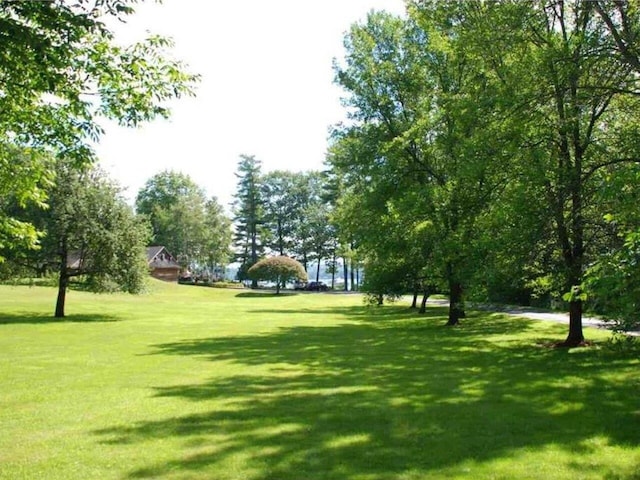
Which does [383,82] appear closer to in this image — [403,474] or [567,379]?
[567,379]

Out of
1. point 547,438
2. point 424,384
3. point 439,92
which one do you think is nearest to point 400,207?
point 439,92

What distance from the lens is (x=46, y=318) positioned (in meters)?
29.5

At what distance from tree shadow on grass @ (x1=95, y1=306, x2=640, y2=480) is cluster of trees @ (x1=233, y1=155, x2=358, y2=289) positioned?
80831 millimetres

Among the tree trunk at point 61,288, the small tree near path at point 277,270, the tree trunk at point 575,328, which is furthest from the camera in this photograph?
the small tree near path at point 277,270

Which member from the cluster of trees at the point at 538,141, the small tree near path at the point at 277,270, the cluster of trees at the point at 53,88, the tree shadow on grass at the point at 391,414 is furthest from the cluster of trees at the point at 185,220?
the cluster of trees at the point at 53,88

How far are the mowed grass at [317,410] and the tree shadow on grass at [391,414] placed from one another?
0.04 metres

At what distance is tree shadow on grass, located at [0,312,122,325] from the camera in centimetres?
2746

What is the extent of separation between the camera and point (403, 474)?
6.25 m

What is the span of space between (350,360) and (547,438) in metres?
8.32

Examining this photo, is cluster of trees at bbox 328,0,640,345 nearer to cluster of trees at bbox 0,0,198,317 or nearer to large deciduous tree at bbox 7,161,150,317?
cluster of trees at bbox 0,0,198,317

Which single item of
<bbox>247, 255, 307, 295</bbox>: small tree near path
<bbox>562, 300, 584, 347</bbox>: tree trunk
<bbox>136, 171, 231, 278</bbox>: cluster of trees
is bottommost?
<bbox>562, 300, 584, 347</bbox>: tree trunk

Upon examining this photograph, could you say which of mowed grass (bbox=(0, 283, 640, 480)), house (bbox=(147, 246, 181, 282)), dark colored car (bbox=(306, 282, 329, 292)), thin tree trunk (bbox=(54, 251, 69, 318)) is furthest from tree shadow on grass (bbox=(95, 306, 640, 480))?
house (bbox=(147, 246, 181, 282))

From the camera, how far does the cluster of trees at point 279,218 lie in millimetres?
97500

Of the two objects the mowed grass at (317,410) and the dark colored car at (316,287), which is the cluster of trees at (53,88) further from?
the dark colored car at (316,287)
